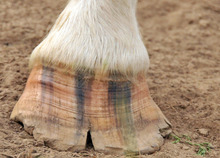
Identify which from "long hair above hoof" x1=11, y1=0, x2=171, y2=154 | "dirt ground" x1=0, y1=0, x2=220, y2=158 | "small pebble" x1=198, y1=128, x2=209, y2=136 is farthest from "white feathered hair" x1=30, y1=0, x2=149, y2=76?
"small pebble" x1=198, y1=128, x2=209, y2=136

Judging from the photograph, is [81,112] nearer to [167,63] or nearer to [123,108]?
[123,108]

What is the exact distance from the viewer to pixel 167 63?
3123mm

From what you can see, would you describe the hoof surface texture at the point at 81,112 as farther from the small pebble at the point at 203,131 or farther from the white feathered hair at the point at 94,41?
the small pebble at the point at 203,131

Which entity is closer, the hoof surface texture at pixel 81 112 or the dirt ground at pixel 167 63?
the hoof surface texture at pixel 81 112

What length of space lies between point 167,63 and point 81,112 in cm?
155

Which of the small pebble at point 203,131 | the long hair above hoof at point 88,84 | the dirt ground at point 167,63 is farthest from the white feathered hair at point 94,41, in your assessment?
the small pebble at point 203,131

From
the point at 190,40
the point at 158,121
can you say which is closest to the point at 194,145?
the point at 158,121

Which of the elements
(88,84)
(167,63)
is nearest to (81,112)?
(88,84)

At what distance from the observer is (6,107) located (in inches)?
77.4

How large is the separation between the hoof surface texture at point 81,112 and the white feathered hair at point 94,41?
0.06 m

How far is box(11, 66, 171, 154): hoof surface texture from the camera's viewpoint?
66.9 inches

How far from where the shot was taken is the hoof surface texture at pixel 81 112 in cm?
170

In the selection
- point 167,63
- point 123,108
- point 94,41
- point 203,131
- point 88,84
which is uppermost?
point 94,41

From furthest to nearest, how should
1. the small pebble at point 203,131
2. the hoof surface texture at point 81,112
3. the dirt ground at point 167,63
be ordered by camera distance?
the small pebble at point 203,131 < the dirt ground at point 167,63 < the hoof surface texture at point 81,112
